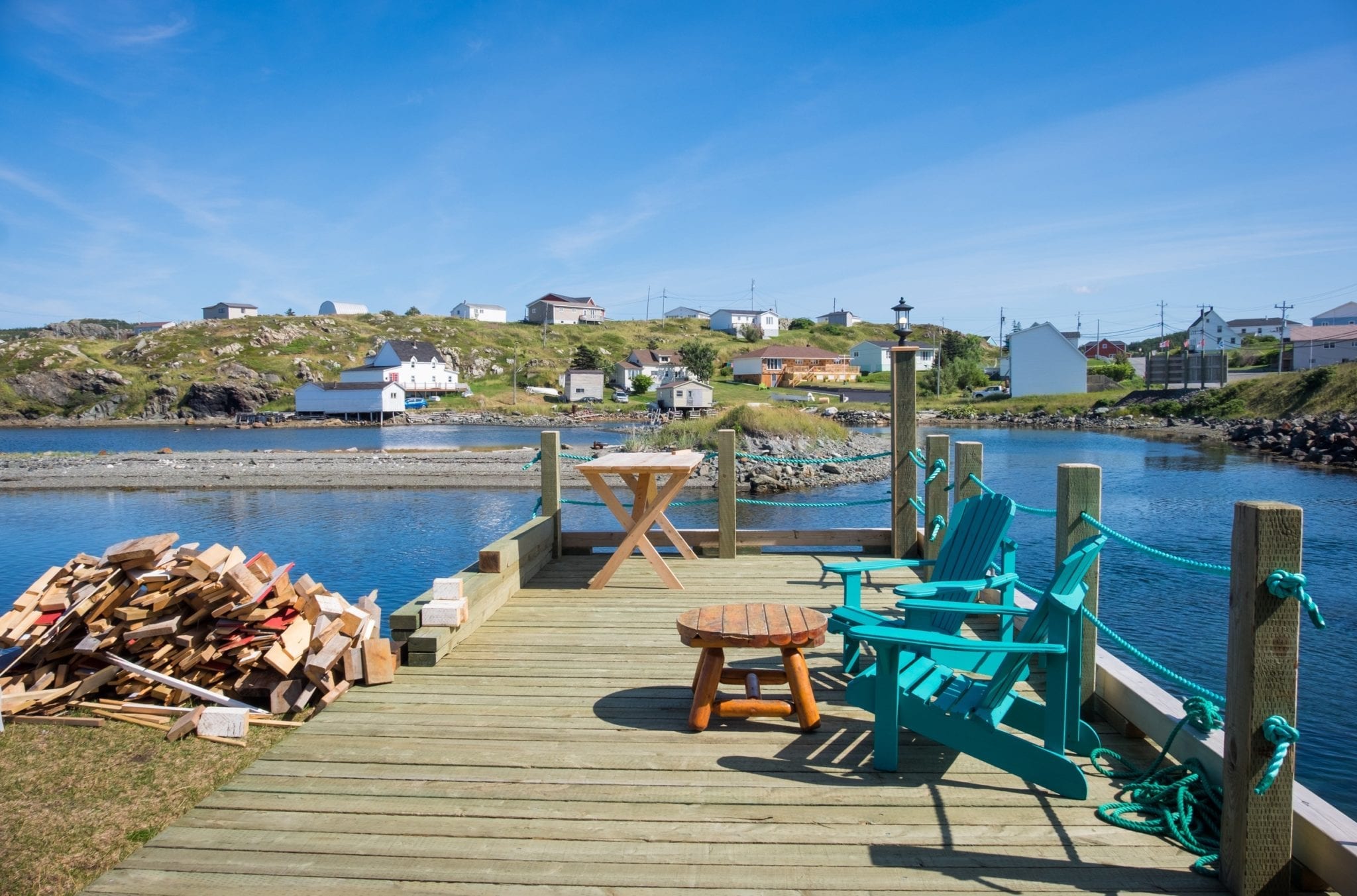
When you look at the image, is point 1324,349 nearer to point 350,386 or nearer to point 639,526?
point 639,526

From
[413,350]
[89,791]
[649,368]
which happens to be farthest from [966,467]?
[413,350]

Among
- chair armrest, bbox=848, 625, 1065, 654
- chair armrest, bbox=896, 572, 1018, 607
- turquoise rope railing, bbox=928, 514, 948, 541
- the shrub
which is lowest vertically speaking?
turquoise rope railing, bbox=928, 514, 948, 541

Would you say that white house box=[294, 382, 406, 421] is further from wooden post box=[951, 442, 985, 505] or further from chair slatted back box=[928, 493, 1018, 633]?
chair slatted back box=[928, 493, 1018, 633]

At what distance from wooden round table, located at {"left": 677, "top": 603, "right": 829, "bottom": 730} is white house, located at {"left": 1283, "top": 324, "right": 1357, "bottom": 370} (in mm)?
71866

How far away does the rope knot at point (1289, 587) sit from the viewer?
97.9 inches

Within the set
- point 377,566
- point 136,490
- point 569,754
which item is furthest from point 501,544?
point 136,490

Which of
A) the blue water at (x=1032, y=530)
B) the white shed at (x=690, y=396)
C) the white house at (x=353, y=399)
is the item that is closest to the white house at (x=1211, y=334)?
the white shed at (x=690, y=396)

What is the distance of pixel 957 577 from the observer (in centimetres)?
469

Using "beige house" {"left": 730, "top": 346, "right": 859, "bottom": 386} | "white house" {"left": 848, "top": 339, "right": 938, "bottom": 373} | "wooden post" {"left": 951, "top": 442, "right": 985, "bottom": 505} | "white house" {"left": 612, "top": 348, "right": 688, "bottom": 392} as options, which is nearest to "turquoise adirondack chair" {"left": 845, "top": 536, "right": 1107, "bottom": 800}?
"wooden post" {"left": 951, "top": 442, "right": 985, "bottom": 505}

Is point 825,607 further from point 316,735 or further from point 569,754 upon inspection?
point 316,735

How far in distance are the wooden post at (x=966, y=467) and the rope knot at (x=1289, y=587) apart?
139 inches

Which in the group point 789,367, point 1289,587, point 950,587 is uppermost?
point 789,367

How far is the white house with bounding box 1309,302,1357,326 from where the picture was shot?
9950cm

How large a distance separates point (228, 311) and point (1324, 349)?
158457 millimetres
